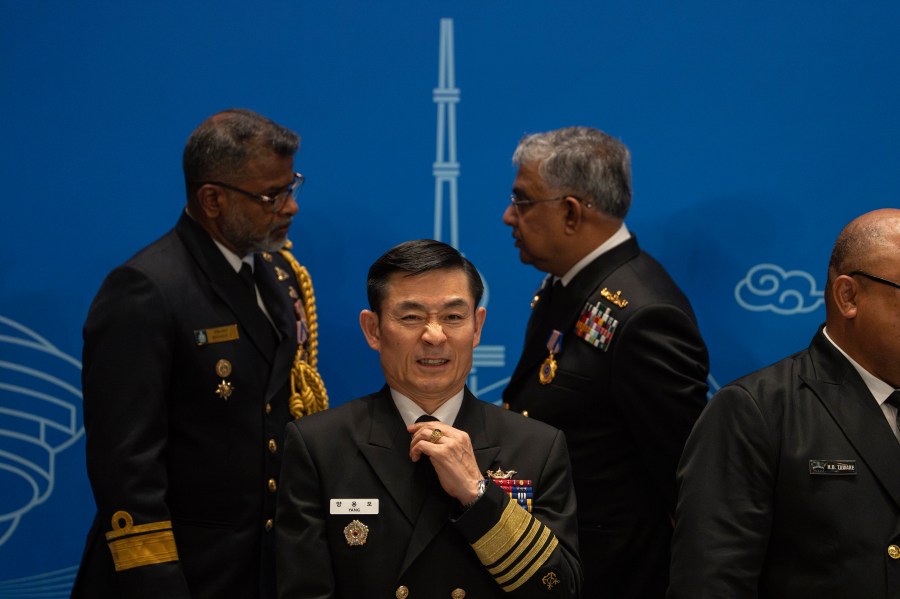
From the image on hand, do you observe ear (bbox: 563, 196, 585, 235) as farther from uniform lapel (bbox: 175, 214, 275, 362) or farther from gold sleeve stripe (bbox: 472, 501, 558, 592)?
gold sleeve stripe (bbox: 472, 501, 558, 592)

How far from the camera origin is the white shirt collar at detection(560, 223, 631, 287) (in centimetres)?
357

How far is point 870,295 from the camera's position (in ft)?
8.36

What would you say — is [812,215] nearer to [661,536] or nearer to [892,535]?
[661,536]

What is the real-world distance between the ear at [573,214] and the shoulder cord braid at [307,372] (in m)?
0.88

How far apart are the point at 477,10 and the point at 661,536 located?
6.18 feet

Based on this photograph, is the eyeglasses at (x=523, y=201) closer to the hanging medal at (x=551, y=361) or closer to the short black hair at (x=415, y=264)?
the hanging medal at (x=551, y=361)

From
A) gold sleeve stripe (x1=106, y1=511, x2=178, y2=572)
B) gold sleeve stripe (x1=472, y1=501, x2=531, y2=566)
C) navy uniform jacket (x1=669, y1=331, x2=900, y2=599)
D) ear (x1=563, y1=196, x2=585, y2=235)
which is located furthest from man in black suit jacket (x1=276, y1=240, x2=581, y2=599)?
ear (x1=563, y1=196, x2=585, y2=235)

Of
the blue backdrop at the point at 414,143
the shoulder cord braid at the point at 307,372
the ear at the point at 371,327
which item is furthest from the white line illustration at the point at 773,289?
the ear at the point at 371,327

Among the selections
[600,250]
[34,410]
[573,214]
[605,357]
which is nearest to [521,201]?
[573,214]

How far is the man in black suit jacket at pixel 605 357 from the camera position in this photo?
3.26m

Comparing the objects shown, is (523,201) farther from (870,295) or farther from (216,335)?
(870,295)

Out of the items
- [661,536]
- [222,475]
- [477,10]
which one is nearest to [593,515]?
[661,536]

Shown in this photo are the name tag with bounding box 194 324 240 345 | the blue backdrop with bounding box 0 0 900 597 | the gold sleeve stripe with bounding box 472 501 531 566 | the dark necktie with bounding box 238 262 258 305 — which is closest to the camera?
the gold sleeve stripe with bounding box 472 501 531 566

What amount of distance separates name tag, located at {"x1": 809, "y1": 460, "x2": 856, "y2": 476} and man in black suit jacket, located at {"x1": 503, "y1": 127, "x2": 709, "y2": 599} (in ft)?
2.37
